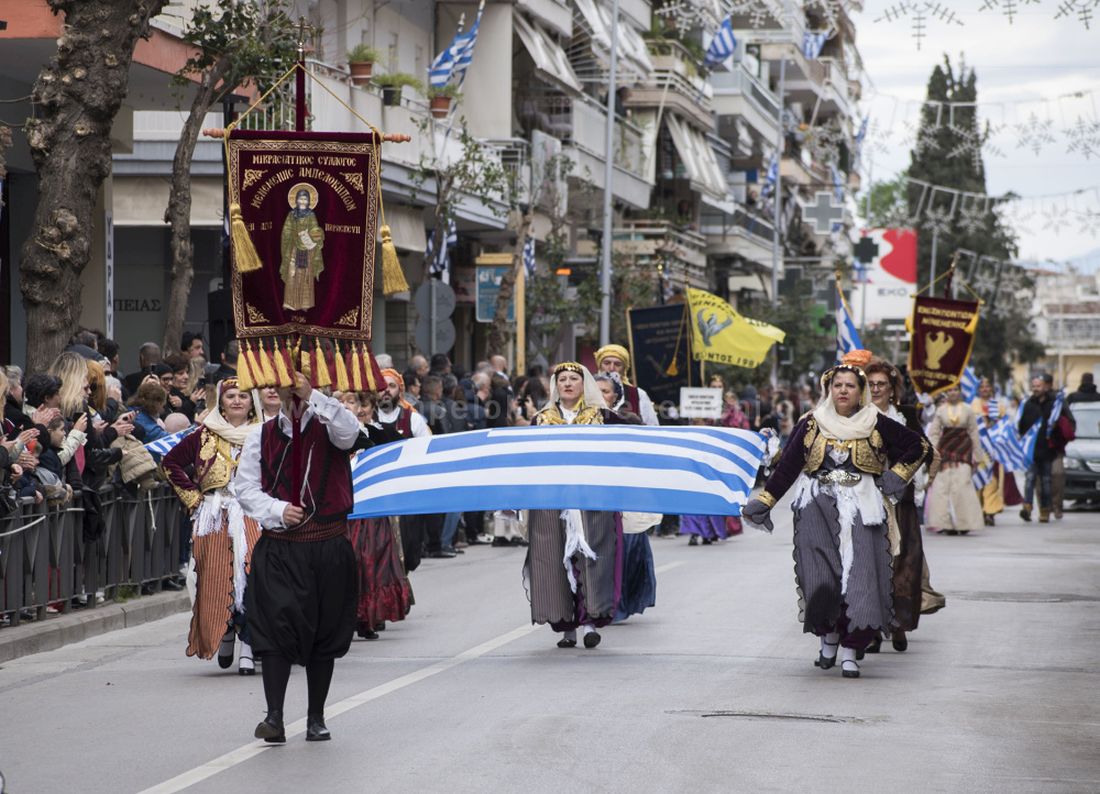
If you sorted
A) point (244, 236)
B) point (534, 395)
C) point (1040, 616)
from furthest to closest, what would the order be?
point (534, 395), point (1040, 616), point (244, 236)

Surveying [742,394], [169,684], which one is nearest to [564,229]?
[742,394]

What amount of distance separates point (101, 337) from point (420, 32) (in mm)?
19909

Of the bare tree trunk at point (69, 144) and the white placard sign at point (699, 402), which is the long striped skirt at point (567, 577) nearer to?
the bare tree trunk at point (69, 144)

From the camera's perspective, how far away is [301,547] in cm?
943

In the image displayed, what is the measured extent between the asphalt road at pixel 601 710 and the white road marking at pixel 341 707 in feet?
0.07

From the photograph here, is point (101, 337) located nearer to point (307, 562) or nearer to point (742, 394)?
point (307, 562)

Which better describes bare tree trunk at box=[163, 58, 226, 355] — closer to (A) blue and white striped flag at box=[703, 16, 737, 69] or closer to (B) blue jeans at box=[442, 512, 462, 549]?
(B) blue jeans at box=[442, 512, 462, 549]

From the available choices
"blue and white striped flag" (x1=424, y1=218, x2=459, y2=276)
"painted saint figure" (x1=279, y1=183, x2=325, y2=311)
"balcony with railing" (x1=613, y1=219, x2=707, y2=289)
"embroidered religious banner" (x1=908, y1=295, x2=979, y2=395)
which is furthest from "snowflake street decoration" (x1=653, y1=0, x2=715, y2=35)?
"painted saint figure" (x1=279, y1=183, x2=325, y2=311)

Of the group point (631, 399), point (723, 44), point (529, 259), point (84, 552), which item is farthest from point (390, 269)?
point (723, 44)

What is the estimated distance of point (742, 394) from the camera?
4078 cm

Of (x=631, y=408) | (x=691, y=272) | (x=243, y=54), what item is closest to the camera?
(x=631, y=408)

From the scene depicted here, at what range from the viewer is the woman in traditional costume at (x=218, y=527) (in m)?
12.1

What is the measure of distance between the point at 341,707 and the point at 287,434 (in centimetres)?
171

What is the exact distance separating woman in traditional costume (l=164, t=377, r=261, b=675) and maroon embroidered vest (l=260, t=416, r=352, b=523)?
2702 millimetres
